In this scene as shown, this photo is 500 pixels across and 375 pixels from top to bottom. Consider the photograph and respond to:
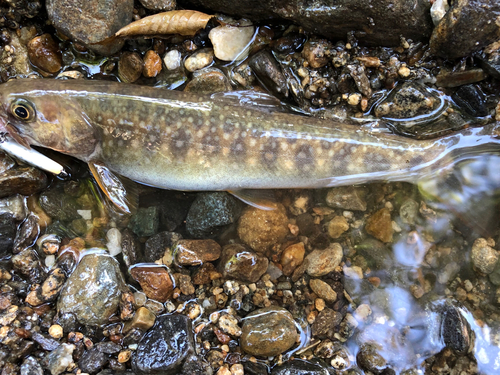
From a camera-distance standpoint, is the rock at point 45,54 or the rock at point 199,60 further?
the rock at point 199,60

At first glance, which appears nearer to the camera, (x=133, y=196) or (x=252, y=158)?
(x=252, y=158)

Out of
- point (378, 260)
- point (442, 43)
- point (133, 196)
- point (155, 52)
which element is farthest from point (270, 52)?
point (378, 260)

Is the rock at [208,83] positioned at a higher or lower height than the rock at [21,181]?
higher

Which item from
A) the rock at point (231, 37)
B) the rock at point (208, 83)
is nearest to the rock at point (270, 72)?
the rock at point (231, 37)

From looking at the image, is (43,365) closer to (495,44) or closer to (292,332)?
(292,332)

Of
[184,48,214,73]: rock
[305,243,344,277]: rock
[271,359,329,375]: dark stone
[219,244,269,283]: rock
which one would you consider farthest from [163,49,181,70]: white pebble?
[271,359,329,375]: dark stone

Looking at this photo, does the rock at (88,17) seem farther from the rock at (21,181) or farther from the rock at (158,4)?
the rock at (21,181)

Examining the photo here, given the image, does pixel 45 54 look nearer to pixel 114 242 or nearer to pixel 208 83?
pixel 208 83
